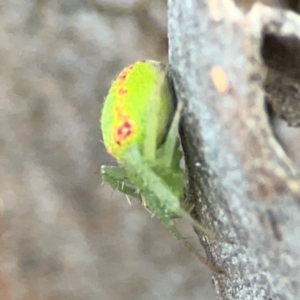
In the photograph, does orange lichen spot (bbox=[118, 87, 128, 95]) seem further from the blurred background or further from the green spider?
the blurred background

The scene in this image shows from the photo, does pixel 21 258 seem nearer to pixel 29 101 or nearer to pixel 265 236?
pixel 29 101

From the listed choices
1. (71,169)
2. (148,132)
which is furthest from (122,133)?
(71,169)

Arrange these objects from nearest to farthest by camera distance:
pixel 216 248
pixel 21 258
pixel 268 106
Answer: pixel 268 106, pixel 216 248, pixel 21 258

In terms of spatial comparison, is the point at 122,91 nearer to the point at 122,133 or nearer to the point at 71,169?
the point at 122,133


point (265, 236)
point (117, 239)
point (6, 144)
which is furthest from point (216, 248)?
point (6, 144)

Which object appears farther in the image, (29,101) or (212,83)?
(29,101)

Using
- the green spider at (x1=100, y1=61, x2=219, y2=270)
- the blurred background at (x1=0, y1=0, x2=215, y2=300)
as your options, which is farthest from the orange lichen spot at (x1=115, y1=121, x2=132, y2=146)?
the blurred background at (x1=0, y1=0, x2=215, y2=300)

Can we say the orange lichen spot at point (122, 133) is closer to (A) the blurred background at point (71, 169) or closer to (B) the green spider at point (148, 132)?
(B) the green spider at point (148, 132)
